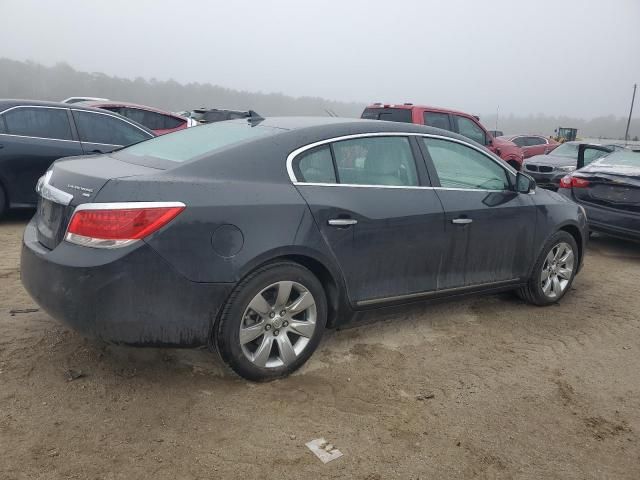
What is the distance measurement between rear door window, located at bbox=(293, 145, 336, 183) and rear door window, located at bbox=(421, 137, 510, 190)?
87 cm

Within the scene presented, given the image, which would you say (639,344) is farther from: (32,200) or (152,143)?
(32,200)

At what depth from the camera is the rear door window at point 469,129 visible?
10.9 metres

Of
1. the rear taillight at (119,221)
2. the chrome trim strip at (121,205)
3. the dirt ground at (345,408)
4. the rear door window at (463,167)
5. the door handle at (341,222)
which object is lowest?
the dirt ground at (345,408)

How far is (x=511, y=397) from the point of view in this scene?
3238 mm

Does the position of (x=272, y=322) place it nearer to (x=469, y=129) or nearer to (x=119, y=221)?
(x=119, y=221)

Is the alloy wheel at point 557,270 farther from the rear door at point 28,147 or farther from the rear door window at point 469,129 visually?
the rear door window at point 469,129

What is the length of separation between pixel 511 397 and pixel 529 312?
1.63 metres

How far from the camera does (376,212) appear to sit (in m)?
3.48

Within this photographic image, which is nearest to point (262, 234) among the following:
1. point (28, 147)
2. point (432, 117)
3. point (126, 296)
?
point (126, 296)

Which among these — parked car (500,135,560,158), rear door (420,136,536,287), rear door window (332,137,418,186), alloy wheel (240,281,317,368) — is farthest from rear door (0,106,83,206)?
parked car (500,135,560,158)

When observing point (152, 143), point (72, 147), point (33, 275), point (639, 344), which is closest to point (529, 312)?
point (639, 344)

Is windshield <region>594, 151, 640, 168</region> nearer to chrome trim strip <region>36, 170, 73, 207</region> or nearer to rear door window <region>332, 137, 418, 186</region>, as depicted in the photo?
rear door window <region>332, 137, 418, 186</region>

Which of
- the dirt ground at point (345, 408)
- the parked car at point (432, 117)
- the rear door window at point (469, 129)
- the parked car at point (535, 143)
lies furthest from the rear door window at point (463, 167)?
the parked car at point (535, 143)

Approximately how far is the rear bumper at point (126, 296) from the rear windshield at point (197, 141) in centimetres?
71
